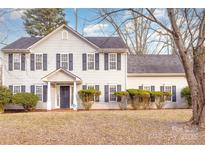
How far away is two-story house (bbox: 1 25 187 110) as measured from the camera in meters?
10.7

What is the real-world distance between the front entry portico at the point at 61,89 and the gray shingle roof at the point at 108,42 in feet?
4.56

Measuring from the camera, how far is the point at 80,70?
12.2 metres

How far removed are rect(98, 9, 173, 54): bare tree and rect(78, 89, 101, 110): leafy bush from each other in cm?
213

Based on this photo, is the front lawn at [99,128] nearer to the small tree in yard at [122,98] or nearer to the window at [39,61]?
the small tree in yard at [122,98]

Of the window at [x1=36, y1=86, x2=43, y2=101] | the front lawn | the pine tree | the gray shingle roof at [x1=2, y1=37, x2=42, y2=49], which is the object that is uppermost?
the pine tree

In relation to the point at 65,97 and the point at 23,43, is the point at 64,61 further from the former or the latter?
the point at 23,43

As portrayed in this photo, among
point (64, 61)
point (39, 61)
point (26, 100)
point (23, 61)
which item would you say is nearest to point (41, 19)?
point (26, 100)

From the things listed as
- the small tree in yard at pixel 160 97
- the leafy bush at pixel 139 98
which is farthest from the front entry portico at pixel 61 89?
the small tree in yard at pixel 160 97

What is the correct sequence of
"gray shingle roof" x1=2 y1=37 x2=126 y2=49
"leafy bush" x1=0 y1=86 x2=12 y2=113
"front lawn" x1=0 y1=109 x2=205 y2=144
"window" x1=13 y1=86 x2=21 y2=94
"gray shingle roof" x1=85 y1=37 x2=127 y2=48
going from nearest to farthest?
"front lawn" x1=0 y1=109 x2=205 y2=144
"gray shingle roof" x1=2 y1=37 x2=126 y2=49
"gray shingle roof" x1=85 y1=37 x2=127 y2=48
"leafy bush" x1=0 y1=86 x2=12 y2=113
"window" x1=13 y1=86 x2=21 y2=94

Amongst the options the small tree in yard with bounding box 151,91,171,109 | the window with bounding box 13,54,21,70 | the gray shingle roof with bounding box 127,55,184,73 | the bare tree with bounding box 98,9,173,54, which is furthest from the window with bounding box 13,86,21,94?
the small tree in yard with bounding box 151,91,171,109

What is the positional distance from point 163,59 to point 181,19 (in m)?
2.49

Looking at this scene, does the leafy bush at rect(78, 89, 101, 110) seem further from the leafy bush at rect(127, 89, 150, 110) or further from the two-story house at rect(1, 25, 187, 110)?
the leafy bush at rect(127, 89, 150, 110)

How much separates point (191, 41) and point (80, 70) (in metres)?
4.93
